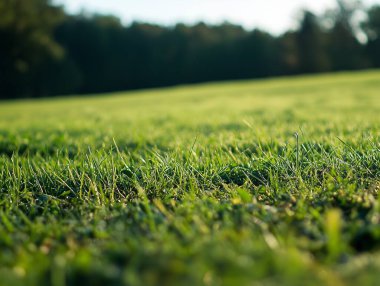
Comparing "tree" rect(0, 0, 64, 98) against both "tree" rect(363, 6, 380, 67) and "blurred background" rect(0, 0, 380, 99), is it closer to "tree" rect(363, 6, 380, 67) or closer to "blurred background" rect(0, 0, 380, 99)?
"blurred background" rect(0, 0, 380, 99)

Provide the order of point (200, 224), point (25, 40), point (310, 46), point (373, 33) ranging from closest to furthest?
point (200, 224), point (25, 40), point (310, 46), point (373, 33)

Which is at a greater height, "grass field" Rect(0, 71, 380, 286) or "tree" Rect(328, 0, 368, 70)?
"tree" Rect(328, 0, 368, 70)

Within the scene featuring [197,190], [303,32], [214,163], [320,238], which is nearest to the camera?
[320,238]

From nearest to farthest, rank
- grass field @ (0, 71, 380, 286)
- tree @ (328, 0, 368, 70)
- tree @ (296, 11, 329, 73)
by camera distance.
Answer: grass field @ (0, 71, 380, 286), tree @ (296, 11, 329, 73), tree @ (328, 0, 368, 70)

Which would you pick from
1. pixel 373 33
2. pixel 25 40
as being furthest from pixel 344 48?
pixel 25 40

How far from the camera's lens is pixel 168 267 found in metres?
1.10

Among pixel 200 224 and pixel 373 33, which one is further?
pixel 373 33

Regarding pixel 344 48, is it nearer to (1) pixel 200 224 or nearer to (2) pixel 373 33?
(2) pixel 373 33

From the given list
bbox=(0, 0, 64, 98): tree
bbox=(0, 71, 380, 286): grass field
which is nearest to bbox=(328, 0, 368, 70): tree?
bbox=(0, 0, 64, 98): tree

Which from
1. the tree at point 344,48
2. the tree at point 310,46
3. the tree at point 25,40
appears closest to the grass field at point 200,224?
the tree at point 25,40

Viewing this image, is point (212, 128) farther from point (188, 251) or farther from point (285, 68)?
point (285, 68)

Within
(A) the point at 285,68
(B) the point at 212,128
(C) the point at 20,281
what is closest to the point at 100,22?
(A) the point at 285,68

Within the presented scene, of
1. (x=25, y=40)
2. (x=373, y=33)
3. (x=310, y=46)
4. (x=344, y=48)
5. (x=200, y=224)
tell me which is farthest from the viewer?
(x=373, y=33)

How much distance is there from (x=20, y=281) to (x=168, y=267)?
464mm
